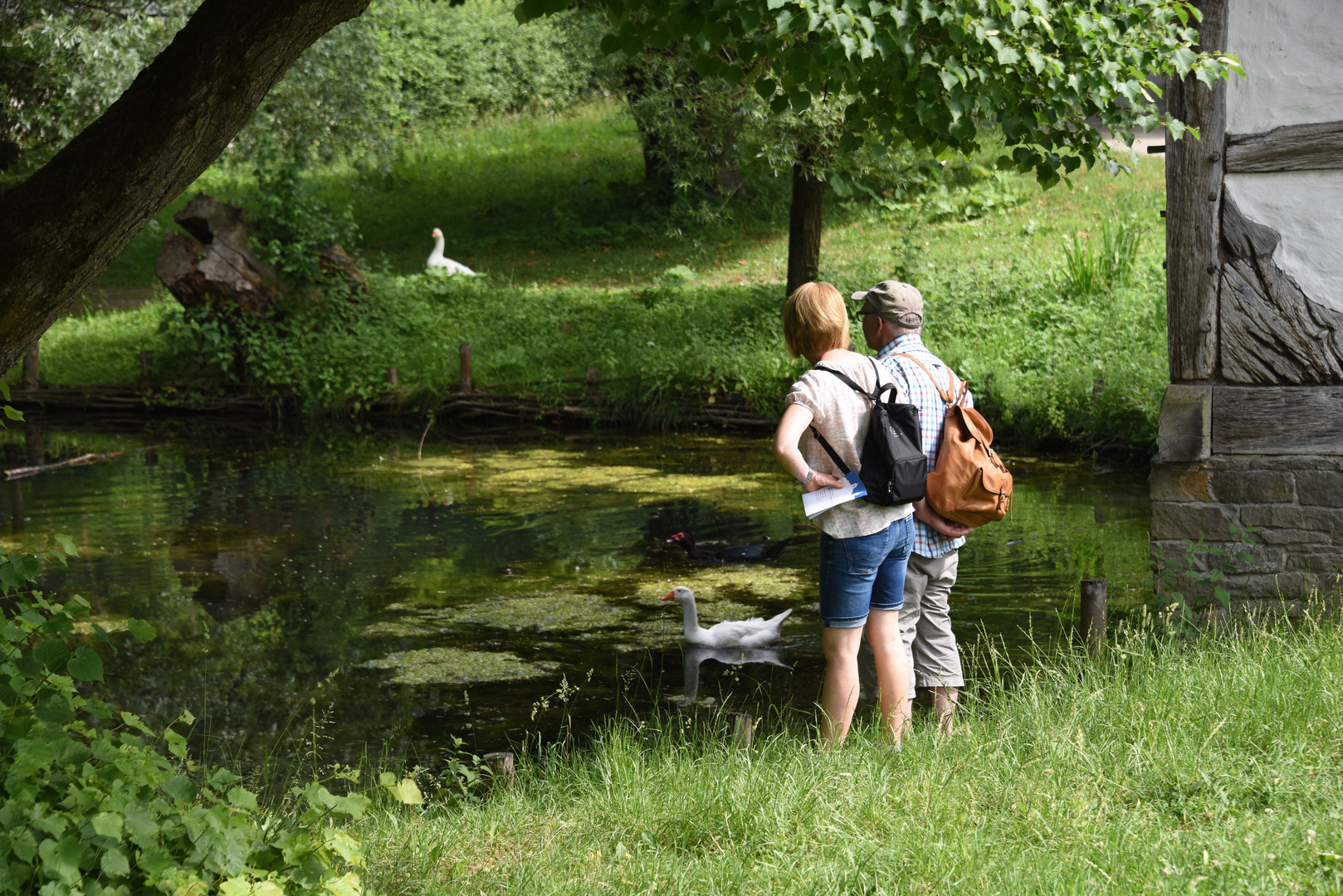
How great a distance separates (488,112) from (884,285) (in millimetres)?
28915

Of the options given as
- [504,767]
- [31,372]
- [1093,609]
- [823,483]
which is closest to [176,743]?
[504,767]

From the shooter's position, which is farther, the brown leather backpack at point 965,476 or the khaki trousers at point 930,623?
the khaki trousers at point 930,623

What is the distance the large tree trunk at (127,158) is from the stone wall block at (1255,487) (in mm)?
4944

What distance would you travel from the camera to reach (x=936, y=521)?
4707 millimetres

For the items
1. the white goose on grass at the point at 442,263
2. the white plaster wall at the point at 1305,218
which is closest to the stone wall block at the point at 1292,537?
the white plaster wall at the point at 1305,218

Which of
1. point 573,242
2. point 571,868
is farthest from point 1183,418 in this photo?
point 573,242

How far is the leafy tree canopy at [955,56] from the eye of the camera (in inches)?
167

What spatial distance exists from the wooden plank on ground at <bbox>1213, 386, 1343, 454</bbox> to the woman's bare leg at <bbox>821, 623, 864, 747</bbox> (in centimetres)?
292

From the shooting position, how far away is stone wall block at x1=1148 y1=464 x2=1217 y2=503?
20.4 feet

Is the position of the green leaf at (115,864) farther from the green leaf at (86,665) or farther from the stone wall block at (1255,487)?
the stone wall block at (1255,487)

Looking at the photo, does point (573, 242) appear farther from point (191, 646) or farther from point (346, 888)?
point (346, 888)

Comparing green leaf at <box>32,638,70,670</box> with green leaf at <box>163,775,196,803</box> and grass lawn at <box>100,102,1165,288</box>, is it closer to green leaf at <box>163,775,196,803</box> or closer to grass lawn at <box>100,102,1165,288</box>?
green leaf at <box>163,775,196,803</box>

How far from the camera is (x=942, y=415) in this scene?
15.3ft

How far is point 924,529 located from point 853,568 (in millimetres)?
607
